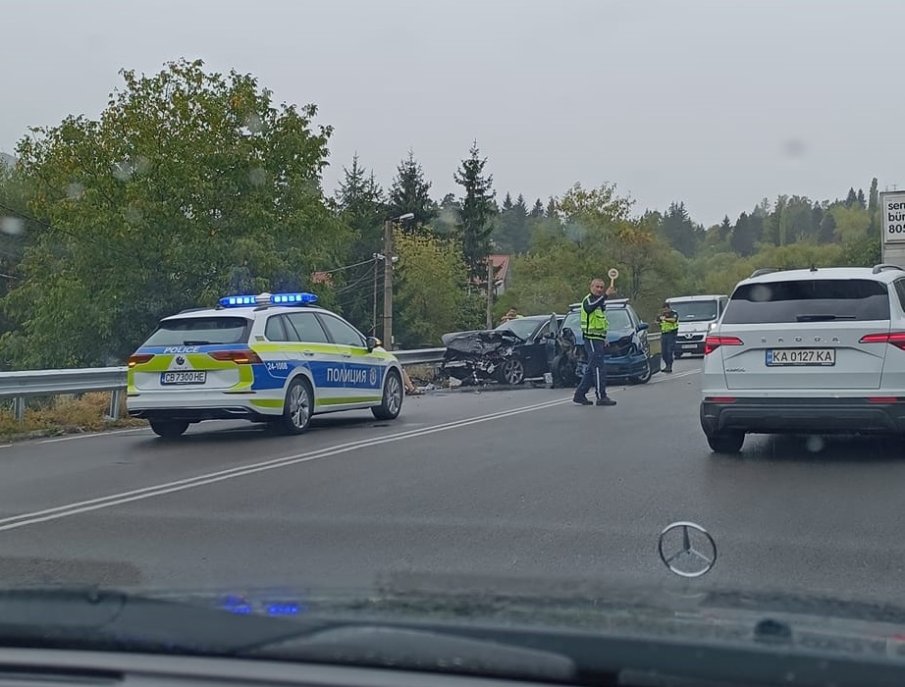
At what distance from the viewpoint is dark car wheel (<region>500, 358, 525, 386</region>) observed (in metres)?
22.8

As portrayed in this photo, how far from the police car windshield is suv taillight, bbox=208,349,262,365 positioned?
24412 mm

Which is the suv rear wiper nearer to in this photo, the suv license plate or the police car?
the police car

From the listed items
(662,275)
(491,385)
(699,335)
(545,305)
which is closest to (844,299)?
(491,385)

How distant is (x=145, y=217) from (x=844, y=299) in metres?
29.4

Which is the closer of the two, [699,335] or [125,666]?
[125,666]

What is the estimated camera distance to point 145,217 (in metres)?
36.0

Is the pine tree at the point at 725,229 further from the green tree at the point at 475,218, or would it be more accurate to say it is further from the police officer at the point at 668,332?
the police officer at the point at 668,332

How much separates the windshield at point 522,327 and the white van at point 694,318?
11.4 metres

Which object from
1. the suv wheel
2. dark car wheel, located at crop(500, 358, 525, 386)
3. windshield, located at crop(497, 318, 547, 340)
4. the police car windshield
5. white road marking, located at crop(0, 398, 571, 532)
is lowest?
white road marking, located at crop(0, 398, 571, 532)

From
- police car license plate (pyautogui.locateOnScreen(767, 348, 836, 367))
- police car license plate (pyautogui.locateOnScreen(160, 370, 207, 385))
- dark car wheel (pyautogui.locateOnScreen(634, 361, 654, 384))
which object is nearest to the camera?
police car license plate (pyautogui.locateOnScreen(767, 348, 836, 367))

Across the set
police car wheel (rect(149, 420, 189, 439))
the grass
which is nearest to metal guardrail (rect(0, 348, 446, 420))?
the grass

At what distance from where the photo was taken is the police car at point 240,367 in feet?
41.9

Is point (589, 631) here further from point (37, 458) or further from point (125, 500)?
point (37, 458)

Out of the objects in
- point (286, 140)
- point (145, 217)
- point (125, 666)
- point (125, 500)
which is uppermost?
point (286, 140)
